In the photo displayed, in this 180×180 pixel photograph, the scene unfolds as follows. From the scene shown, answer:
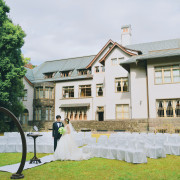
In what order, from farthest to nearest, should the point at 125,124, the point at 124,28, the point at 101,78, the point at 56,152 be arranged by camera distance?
1. the point at 124,28
2. the point at 101,78
3. the point at 125,124
4. the point at 56,152

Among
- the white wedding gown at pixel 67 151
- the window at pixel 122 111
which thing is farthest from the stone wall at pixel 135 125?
the white wedding gown at pixel 67 151

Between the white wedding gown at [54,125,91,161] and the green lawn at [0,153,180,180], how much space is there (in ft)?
1.46

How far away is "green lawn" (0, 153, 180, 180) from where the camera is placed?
7.09m

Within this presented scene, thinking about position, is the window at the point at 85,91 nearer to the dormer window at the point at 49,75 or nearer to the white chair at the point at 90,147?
the dormer window at the point at 49,75

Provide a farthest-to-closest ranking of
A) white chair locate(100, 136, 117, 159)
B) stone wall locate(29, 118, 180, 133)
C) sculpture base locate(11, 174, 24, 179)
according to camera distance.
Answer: stone wall locate(29, 118, 180, 133) → white chair locate(100, 136, 117, 159) → sculpture base locate(11, 174, 24, 179)

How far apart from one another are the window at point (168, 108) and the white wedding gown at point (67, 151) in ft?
49.0

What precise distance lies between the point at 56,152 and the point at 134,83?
694 inches

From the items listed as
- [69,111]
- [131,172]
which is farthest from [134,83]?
[131,172]

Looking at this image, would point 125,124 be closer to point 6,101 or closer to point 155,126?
point 155,126

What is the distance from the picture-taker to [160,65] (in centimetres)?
2381

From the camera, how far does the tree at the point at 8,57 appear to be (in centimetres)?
2466

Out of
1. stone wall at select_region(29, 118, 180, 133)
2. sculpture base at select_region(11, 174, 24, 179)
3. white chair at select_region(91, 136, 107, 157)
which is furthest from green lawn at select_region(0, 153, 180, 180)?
stone wall at select_region(29, 118, 180, 133)

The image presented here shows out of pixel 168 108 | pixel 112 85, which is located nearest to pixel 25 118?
pixel 112 85

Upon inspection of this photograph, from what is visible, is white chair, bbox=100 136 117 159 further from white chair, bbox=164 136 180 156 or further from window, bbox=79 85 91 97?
window, bbox=79 85 91 97
